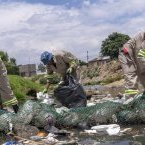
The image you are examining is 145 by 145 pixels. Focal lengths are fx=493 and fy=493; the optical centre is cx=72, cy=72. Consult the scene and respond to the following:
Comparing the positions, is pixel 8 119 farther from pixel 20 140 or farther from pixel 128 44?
pixel 128 44

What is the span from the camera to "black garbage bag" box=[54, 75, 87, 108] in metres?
10.3

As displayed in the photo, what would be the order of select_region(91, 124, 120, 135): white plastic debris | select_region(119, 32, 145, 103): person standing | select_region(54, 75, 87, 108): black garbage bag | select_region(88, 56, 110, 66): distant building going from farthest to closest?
select_region(88, 56, 110, 66): distant building < select_region(54, 75, 87, 108): black garbage bag < select_region(119, 32, 145, 103): person standing < select_region(91, 124, 120, 135): white plastic debris

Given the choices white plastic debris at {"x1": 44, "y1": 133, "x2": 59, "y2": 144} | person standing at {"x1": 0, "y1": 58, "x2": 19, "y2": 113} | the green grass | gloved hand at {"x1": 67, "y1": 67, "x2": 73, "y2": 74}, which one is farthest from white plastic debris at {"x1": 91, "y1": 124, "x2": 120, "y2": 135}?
the green grass

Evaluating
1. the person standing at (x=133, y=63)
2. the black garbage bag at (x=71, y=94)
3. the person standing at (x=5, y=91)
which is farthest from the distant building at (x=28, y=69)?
the person standing at (x=5, y=91)

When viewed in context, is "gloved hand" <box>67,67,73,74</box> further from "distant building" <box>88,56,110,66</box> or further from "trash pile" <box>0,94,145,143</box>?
"distant building" <box>88,56,110,66</box>

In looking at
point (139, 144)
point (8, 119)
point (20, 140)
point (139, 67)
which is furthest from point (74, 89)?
point (139, 144)

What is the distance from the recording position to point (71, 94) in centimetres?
1032

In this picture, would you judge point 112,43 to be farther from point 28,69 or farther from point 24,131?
point 24,131

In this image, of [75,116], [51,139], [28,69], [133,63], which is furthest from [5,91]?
[28,69]

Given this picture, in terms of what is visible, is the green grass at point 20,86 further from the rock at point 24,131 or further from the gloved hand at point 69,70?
the rock at point 24,131

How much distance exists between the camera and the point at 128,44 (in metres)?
9.09

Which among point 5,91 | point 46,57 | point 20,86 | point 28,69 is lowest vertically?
point 20,86

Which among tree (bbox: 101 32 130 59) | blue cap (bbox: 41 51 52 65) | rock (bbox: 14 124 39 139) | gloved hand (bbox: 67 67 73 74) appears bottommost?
rock (bbox: 14 124 39 139)

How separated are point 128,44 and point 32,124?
2.32 metres
